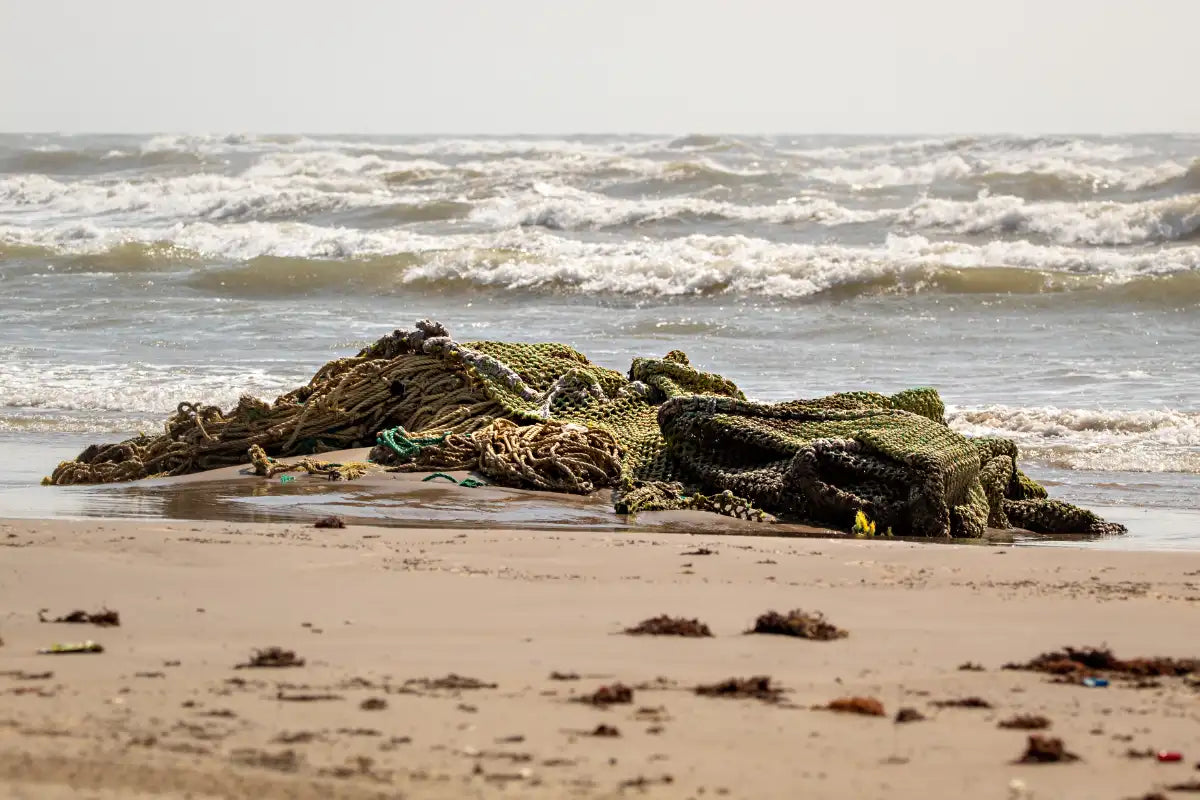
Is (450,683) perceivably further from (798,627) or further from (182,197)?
(182,197)

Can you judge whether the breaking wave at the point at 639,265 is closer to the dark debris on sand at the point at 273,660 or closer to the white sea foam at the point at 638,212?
the white sea foam at the point at 638,212

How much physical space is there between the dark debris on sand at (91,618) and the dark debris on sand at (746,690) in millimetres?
1571

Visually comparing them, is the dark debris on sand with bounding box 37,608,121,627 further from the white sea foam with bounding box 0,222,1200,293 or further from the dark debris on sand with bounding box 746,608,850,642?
the white sea foam with bounding box 0,222,1200,293

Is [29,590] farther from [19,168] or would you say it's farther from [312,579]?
[19,168]

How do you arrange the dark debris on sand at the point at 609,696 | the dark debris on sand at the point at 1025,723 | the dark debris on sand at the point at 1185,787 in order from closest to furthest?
1. the dark debris on sand at the point at 1185,787
2. the dark debris on sand at the point at 1025,723
3. the dark debris on sand at the point at 609,696

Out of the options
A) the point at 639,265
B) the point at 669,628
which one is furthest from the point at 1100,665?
the point at 639,265

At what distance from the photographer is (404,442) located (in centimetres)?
706

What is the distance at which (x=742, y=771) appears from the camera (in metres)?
2.91

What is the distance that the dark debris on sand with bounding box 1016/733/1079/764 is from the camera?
9.87 feet

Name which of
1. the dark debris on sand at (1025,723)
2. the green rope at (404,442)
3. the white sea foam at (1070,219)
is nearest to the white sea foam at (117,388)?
the green rope at (404,442)

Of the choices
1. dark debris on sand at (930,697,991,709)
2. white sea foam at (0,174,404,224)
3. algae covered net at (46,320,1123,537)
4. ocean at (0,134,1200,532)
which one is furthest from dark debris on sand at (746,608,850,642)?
white sea foam at (0,174,404,224)

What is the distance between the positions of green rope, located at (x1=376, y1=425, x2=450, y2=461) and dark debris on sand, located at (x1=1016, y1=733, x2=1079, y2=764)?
4310 millimetres

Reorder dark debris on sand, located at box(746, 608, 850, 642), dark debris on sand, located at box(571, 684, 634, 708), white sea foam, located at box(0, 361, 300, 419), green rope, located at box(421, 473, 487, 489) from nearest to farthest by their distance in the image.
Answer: dark debris on sand, located at box(571, 684, 634, 708) → dark debris on sand, located at box(746, 608, 850, 642) → green rope, located at box(421, 473, 487, 489) → white sea foam, located at box(0, 361, 300, 419)

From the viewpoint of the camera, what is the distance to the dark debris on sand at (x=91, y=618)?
401cm
